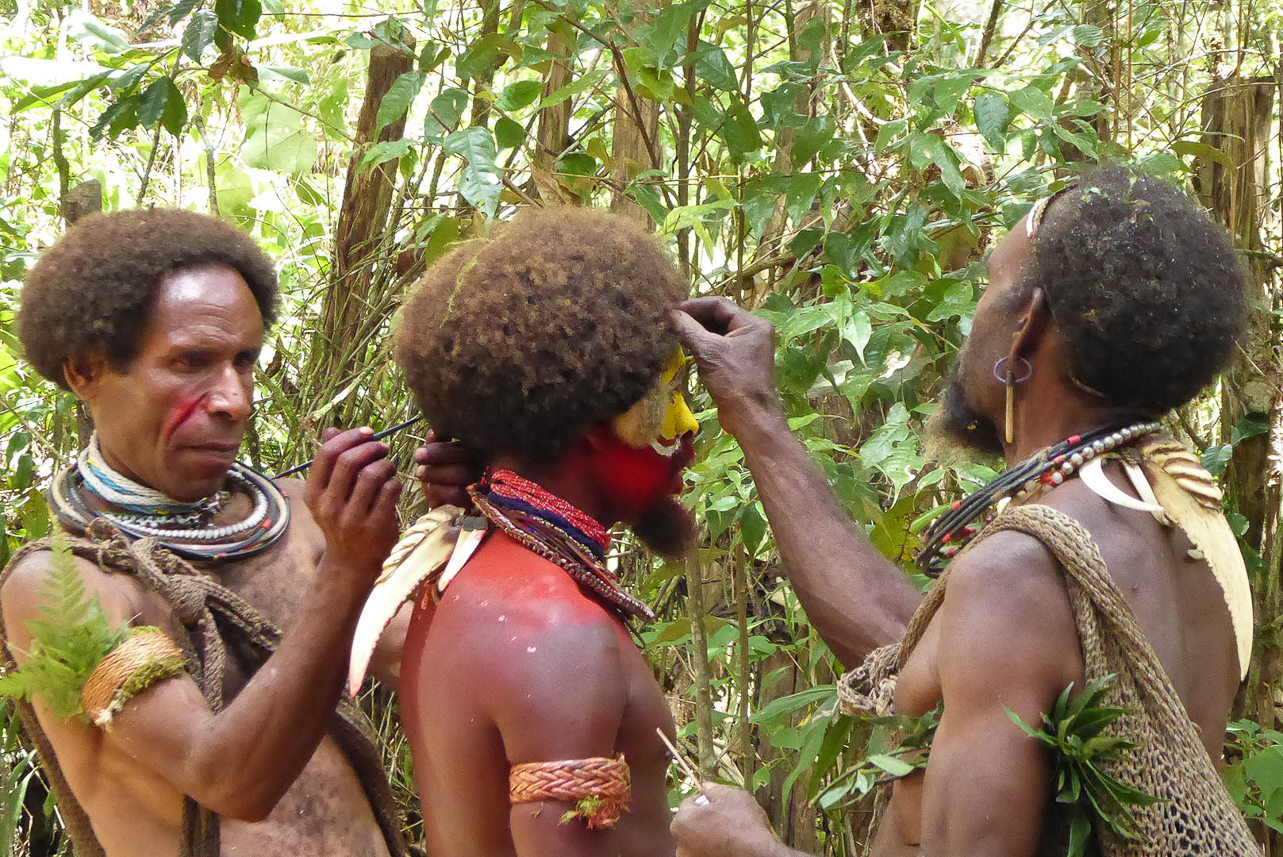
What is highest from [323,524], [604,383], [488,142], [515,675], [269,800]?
[488,142]

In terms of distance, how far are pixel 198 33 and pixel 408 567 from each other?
1.29 m

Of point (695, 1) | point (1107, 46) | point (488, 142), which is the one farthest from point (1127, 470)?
point (1107, 46)

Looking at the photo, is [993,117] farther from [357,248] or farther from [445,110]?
[357,248]

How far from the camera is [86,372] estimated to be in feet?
8.04

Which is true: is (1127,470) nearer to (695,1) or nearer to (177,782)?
(695,1)

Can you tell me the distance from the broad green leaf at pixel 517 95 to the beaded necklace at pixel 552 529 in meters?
1.14

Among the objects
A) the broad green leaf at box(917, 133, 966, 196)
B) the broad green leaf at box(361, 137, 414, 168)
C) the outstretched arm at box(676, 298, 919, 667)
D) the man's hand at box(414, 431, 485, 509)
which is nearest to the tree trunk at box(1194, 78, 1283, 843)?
the broad green leaf at box(917, 133, 966, 196)

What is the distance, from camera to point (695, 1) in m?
2.34

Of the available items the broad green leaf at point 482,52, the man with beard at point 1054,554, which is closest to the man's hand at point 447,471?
the man with beard at point 1054,554

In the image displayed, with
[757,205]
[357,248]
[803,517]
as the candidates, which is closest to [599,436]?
[803,517]

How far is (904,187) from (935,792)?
6.11 ft

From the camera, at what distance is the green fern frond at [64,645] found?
1911 mm

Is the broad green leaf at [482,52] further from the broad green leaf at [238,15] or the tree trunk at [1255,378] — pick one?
the tree trunk at [1255,378]

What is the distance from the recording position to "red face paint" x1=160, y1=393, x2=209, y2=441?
2369 millimetres
